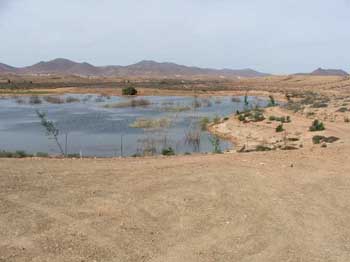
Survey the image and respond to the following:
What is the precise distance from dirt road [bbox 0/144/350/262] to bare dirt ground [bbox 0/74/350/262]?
2 centimetres

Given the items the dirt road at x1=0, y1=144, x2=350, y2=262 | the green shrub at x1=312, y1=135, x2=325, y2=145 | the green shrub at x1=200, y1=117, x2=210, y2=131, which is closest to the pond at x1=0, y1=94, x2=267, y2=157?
the green shrub at x1=200, y1=117, x2=210, y2=131

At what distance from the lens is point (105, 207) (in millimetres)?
9969

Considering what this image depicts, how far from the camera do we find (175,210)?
10.1 m

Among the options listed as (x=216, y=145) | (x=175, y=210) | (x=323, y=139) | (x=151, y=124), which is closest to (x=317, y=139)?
(x=323, y=139)

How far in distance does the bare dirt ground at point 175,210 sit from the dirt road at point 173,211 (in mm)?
18

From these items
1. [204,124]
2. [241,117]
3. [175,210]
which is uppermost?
[175,210]

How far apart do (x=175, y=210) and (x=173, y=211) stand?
0.24 ft

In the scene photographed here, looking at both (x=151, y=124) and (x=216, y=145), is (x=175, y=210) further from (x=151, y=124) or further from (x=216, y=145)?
(x=151, y=124)

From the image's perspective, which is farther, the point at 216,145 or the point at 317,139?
the point at 317,139

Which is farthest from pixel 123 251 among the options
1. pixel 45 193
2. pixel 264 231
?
pixel 45 193

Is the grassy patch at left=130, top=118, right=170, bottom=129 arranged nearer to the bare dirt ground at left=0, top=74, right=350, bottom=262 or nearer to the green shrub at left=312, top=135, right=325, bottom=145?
the green shrub at left=312, top=135, right=325, bottom=145

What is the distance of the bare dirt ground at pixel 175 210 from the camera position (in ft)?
27.1

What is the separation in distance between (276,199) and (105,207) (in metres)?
3.47

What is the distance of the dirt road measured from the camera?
825 centimetres
